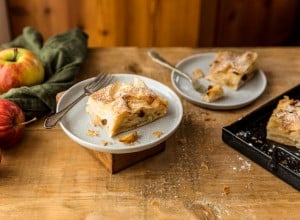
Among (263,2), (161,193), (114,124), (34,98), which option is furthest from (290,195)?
(263,2)

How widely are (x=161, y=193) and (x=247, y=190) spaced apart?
0.56 ft

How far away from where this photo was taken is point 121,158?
3.42ft

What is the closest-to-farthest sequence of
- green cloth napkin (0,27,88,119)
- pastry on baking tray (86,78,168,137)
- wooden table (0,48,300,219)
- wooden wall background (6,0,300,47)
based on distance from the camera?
wooden table (0,48,300,219), pastry on baking tray (86,78,168,137), green cloth napkin (0,27,88,119), wooden wall background (6,0,300,47)

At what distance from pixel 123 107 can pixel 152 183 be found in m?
0.17

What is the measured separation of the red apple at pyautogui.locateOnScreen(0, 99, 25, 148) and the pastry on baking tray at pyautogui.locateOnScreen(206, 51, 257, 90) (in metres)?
0.52

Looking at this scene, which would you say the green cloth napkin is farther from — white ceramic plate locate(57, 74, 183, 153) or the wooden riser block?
the wooden riser block

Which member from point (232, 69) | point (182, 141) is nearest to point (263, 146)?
point (182, 141)

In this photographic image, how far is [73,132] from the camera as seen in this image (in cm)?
106

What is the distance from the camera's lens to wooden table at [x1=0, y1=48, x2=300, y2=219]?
957 millimetres

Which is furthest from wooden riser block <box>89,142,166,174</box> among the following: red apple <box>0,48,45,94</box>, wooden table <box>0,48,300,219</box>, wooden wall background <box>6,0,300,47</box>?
wooden wall background <box>6,0,300,47</box>

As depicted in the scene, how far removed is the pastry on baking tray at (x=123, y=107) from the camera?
41.6 inches

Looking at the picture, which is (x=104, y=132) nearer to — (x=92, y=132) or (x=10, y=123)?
(x=92, y=132)

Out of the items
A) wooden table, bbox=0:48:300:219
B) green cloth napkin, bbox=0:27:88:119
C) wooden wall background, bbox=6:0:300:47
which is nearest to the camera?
wooden table, bbox=0:48:300:219

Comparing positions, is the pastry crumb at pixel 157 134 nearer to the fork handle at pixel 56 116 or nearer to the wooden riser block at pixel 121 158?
the wooden riser block at pixel 121 158
